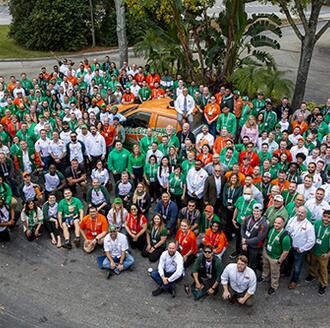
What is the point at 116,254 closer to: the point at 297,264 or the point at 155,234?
the point at 155,234

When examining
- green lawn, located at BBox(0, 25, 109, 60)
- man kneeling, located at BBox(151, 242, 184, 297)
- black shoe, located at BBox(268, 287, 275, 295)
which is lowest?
green lawn, located at BBox(0, 25, 109, 60)

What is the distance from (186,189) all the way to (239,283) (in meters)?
2.74

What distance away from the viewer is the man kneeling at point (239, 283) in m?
7.30

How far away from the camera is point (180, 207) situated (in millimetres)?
10062

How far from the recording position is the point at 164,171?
980 centimetres

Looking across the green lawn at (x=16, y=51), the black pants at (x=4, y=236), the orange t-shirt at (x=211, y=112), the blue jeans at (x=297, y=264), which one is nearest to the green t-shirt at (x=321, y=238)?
the blue jeans at (x=297, y=264)

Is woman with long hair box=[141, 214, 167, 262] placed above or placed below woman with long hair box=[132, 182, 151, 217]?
below

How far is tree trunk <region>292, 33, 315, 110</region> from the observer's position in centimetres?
1411

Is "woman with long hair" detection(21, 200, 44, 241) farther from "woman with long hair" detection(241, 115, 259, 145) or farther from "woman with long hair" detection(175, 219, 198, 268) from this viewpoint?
"woman with long hair" detection(241, 115, 259, 145)

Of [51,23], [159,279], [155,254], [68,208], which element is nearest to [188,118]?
[68,208]

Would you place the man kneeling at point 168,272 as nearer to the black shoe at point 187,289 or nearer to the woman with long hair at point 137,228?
the black shoe at point 187,289

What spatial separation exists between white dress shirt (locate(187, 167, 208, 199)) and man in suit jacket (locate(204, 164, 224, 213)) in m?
0.17

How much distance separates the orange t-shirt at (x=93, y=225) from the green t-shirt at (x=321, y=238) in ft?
13.6

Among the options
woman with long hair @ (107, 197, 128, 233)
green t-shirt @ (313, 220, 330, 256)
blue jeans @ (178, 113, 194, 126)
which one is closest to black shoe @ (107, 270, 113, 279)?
woman with long hair @ (107, 197, 128, 233)
